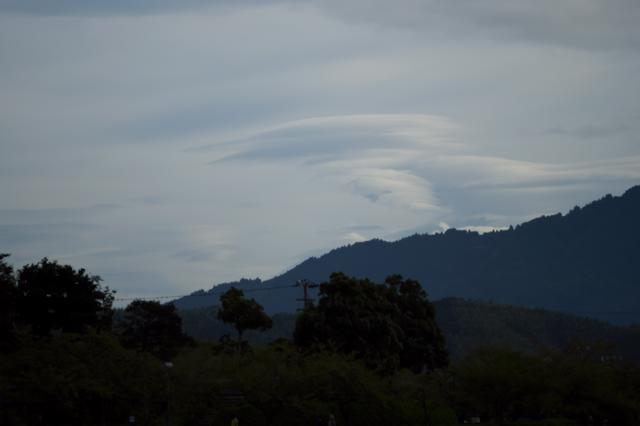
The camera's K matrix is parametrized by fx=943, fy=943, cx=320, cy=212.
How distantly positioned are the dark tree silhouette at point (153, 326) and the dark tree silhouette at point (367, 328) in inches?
727

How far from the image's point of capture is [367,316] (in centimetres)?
6281

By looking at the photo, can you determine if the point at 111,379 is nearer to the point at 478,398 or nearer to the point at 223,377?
the point at 223,377

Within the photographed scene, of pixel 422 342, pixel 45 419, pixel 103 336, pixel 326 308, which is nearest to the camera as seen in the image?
pixel 45 419

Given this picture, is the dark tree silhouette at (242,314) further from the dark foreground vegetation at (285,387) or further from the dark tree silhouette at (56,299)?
the dark foreground vegetation at (285,387)

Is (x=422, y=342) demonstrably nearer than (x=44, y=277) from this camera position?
No

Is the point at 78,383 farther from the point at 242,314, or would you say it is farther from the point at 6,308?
the point at 242,314

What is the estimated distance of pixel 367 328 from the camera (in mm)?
A: 61719

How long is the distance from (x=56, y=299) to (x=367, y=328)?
68.5ft

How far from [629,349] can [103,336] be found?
133720 millimetres

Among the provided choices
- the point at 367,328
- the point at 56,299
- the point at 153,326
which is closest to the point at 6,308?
the point at 56,299

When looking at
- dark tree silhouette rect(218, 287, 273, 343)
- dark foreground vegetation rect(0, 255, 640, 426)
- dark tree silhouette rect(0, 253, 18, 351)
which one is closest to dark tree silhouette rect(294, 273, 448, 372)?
dark foreground vegetation rect(0, 255, 640, 426)

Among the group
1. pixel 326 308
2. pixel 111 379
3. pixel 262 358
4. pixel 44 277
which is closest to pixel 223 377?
pixel 262 358

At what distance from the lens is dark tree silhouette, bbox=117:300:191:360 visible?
78.1 meters

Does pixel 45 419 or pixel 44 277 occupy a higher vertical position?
pixel 44 277
